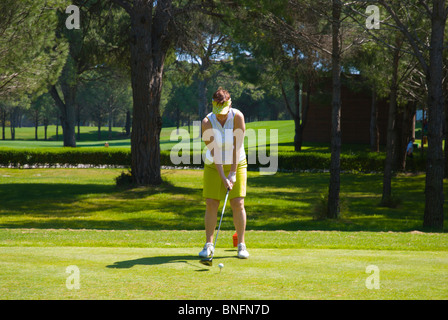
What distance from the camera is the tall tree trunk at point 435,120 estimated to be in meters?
12.3

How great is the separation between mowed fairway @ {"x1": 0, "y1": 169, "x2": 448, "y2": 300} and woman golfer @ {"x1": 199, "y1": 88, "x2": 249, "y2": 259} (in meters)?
0.72

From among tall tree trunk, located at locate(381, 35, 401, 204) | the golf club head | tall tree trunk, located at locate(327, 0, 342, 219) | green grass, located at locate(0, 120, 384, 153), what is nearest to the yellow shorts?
the golf club head

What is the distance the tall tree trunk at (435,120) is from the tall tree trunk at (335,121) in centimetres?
249

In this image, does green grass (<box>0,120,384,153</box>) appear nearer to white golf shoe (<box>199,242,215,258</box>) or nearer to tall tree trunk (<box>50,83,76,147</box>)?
tall tree trunk (<box>50,83,76,147</box>)

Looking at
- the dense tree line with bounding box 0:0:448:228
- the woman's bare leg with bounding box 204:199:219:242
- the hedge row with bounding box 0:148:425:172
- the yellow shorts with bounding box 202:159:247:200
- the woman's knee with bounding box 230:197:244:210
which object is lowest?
the hedge row with bounding box 0:148:425:172

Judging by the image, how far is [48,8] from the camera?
18.9 meters

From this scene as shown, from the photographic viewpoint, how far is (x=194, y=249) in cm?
713

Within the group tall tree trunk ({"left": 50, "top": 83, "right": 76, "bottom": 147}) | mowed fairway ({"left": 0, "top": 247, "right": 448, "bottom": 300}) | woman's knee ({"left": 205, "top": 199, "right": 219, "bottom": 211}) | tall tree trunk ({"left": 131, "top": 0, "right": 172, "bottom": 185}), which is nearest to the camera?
mowed fairway ({"left": 0, "top": 247, "right": 448, "bottom": 300})

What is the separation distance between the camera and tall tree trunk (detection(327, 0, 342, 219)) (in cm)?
1425

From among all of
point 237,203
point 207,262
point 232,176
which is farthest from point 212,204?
point 207,262

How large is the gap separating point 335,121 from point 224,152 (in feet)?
29.8

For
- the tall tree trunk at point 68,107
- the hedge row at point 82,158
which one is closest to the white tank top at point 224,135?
the hedge row at point 82,158
